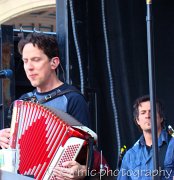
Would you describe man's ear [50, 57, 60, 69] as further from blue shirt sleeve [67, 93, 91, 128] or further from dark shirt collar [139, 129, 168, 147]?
dark shirt collar [139, 129, 168, 147]

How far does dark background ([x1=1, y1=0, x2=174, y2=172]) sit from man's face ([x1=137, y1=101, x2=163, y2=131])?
2.04 ft

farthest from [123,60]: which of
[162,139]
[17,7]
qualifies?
[17,7]

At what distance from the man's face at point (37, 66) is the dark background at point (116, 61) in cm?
89

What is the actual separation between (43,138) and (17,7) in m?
10.8

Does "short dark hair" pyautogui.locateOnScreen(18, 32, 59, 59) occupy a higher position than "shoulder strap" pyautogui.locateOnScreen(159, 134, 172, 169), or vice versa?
"short dark hair" pyautogui.locateOnScreen(18, 32, 59, 59)

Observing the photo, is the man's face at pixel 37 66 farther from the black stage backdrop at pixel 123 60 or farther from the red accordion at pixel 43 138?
the black stage backdrop at pixel 123 60

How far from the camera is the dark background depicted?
4730mm

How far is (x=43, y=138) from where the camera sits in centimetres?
333

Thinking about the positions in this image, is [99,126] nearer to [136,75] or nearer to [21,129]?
[136,75]

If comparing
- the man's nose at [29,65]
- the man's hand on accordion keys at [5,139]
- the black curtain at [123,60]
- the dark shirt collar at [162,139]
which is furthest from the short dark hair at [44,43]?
the black curtain at [123,60]

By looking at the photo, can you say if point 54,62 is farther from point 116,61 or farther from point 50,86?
point 116,61

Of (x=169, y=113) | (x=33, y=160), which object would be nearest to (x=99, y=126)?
(x=169, y=113)

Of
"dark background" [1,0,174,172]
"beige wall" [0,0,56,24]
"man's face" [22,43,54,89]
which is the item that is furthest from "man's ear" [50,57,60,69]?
"beige wall" [0,0,56,24]

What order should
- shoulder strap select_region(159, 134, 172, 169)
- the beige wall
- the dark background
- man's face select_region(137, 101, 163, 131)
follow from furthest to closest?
the beige wall, the dark background, man's face select_region(137, 101, 163, 131), shoulder strap select_region(159, 134, 172, 169)
